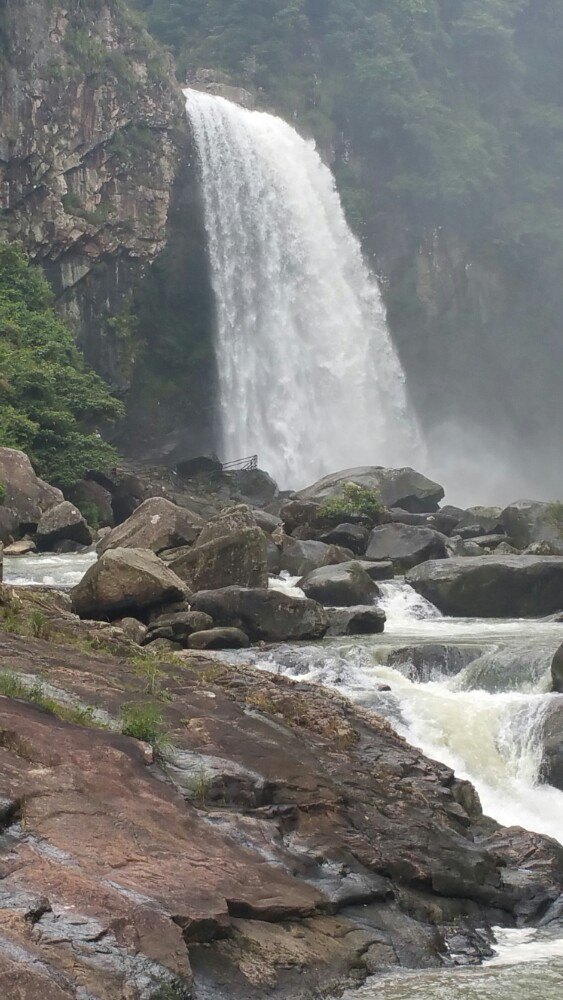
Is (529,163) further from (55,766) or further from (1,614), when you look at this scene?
(55,766)

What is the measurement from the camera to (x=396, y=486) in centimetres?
3112

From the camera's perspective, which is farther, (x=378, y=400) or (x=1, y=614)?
(x=378, y=400)

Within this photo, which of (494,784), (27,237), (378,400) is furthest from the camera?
(378,400)

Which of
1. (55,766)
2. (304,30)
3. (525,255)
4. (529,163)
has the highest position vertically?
(304,30)

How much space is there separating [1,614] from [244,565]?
7491 mm

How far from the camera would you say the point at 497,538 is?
26.1m

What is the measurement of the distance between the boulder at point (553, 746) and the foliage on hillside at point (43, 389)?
21.1m

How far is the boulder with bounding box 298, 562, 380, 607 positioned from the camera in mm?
19156

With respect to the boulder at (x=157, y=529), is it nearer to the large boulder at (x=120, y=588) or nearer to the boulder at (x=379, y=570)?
the boulder at (x=379, y=570)

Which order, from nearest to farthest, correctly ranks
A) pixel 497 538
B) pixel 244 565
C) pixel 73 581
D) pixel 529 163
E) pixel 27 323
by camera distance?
1. pixel 244 565
2. pixel 73 581
3. pixel 497 538
4. pixel 27 323
5. pixel 529 163

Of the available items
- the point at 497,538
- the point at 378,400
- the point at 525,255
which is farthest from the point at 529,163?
the point at 497,538

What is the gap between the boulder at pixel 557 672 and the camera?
1245 cm

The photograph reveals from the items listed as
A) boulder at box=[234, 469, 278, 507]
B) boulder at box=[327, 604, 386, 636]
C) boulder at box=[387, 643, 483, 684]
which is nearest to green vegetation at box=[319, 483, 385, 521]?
boulder at box=[327, 604, 386, 636]

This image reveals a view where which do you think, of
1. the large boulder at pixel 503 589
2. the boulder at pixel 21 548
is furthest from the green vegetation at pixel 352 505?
the boulder at pixel 21 548
